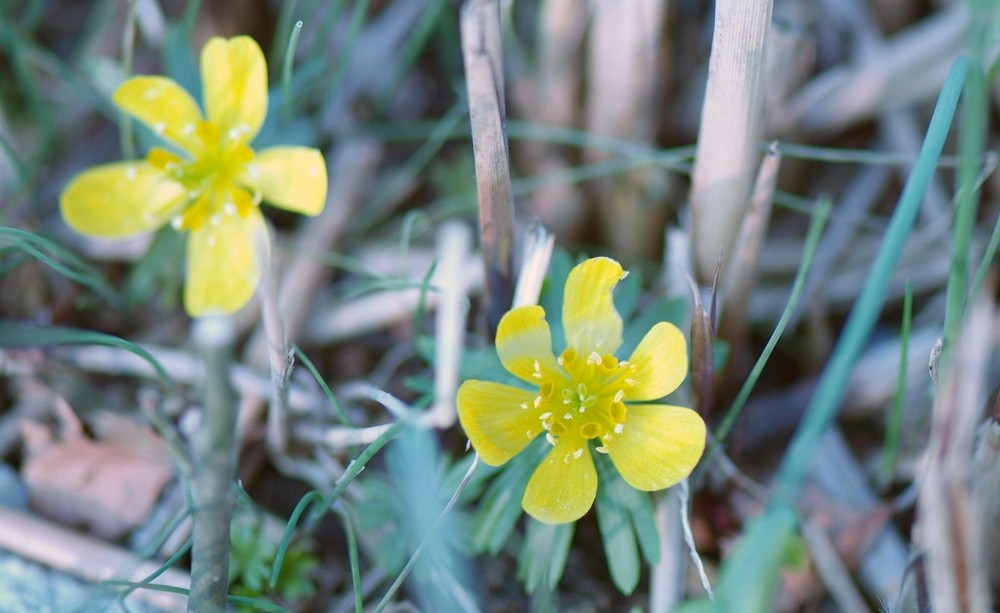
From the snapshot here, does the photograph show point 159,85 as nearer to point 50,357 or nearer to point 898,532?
point 50,357

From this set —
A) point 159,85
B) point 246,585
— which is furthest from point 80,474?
point 159,85

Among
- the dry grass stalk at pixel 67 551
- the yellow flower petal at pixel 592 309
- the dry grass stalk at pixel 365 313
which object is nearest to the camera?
the yellow flower petal at pixel 592 309

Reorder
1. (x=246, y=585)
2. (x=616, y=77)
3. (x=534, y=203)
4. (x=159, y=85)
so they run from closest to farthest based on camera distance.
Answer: (x=246, y=585) < (x=159, y=85) < (x=616, y=77) < (x=534, y=203)

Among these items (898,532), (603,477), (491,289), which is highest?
(491,289)

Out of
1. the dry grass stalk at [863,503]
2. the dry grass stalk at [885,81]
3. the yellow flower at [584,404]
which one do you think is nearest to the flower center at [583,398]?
the yellow flower at [584,404]

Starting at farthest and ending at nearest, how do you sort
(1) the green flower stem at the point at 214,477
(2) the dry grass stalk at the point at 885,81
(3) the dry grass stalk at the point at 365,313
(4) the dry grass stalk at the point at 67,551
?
1. (2) the dry grass stalk at the point at 885,81
2. (3) the dry grass stalk at the point at 365,313
3. (4) the dry grass stalk at the point at 67,551
4. (1) the green flower stem at the point at 214,477

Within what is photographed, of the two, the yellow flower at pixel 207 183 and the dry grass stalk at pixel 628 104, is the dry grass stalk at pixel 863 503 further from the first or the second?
the yellow flower at pixel 207 183
